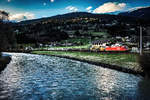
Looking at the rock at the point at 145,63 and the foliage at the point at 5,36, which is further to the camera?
the foliage at the point at 5,36

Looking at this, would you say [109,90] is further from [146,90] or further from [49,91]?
[49,91]

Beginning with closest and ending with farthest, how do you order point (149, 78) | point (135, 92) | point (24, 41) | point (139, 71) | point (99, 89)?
point (135, 92) < point (99, 89) < point (149, 78) < point (139, 71) < point (24, 41)

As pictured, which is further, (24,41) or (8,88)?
(24,41)

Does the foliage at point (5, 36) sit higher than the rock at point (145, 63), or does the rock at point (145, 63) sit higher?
the foliage at point (5, 36)

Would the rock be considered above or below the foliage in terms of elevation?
below

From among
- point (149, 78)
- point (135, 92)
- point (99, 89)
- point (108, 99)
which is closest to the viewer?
point (108, 99)

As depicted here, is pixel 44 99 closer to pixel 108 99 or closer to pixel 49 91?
pixel 49 91

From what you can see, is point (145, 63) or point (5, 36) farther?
point (5, 36)

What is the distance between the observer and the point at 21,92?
21.9 metres

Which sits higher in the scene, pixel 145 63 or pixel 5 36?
pixel 5 36

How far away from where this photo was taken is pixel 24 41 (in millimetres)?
194875

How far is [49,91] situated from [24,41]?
177m

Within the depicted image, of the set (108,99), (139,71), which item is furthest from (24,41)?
(108,99)

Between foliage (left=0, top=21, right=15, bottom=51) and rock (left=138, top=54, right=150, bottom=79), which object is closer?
rock (left=138, top=54, right=150, bottom=79)
